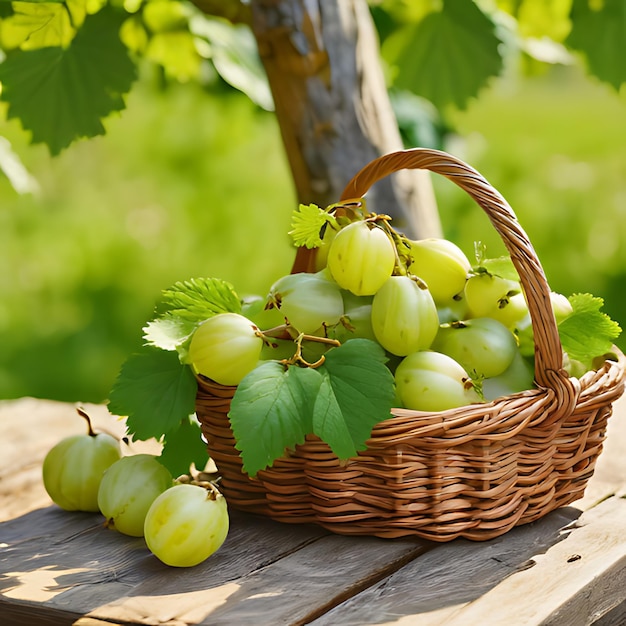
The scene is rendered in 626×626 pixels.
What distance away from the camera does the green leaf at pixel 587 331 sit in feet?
3.60

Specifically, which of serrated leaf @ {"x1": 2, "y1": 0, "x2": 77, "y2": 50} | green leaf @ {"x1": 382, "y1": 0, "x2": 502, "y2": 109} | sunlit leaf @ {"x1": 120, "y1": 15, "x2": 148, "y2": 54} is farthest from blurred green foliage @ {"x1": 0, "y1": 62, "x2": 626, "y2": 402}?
serrated leaf @ {"x1": 2, "y1": 0, "x2": 77, "y2": 50}

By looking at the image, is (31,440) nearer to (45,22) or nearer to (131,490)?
(131,490)

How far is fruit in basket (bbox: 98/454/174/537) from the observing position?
1063mm

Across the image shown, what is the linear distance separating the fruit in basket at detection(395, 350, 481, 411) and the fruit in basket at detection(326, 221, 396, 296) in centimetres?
9

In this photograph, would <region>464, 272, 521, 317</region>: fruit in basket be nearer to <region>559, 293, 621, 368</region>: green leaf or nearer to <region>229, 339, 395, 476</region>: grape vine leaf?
<region>559, 293, 621, 368</region>: green leaf

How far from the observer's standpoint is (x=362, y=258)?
39.9 inches

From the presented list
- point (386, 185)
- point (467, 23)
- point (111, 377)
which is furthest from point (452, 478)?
point (111, 377)

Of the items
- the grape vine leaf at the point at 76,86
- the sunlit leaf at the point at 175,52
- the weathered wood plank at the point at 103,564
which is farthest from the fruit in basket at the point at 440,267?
the sunlit leaf at the point at 175,52

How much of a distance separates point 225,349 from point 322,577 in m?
0.26

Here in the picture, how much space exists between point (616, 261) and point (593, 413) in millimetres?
2198

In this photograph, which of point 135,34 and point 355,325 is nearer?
point 355,325

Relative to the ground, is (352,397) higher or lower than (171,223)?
lower

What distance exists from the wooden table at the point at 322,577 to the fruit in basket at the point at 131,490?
0.09 ft

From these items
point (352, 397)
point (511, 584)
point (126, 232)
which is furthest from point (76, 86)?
point (126, 232)
